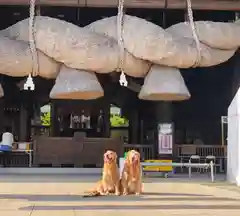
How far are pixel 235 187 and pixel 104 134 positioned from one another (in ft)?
45.9

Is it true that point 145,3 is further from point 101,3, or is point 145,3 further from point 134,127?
point 134,127

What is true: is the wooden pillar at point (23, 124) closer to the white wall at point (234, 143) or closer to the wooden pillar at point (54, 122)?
the wooden pillar at point (54, 122)

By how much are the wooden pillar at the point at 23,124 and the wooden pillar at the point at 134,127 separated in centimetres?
539

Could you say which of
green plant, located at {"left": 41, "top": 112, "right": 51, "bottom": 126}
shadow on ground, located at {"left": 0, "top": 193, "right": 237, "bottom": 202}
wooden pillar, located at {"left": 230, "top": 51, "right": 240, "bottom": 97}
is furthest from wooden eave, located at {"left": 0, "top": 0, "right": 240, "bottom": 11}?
green plant, located at {"left": 41, "top": 112, "right": 51, "bottom": 126}

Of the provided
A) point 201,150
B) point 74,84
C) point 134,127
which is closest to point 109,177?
point 74,84

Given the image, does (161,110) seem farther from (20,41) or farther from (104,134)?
(20,41)

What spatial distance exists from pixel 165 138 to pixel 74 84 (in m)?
9.99

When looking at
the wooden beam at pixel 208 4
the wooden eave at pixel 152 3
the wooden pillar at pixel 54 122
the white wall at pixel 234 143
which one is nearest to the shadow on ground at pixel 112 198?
the white wall at pixel 234 143

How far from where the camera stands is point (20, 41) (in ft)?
35.8

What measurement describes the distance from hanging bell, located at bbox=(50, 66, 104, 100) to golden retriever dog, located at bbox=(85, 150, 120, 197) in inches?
57.1

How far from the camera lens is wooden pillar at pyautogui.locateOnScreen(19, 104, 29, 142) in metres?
26.8

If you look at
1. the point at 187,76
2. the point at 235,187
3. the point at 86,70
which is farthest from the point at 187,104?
the point at 86,70

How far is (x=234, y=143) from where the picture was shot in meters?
14.0

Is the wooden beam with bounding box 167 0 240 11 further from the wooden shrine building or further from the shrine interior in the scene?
the shrine interior
